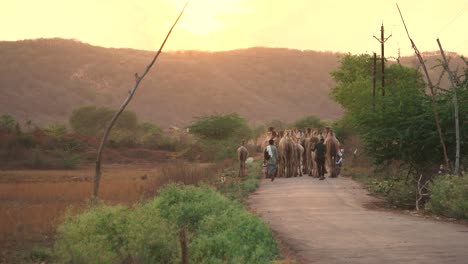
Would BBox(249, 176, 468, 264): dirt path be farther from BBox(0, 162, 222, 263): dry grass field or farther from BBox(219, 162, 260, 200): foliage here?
BBox(0, 162, 222, 263): dry grass field

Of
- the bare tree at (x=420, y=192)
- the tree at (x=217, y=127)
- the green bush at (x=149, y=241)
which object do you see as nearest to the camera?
the green bush at (x=149, y=241)

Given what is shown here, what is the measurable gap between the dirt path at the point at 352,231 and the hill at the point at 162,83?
8640 cm

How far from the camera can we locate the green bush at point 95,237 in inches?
482

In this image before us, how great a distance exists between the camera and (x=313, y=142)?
3703cm

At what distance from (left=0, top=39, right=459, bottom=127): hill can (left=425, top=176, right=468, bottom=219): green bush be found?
295 feet

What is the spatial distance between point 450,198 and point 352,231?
15.3ft

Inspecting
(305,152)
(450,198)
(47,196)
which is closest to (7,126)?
(305,152)

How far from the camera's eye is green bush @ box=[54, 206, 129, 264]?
1223 centimetres

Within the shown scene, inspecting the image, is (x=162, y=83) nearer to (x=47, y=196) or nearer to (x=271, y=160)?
(x=271, y=160)

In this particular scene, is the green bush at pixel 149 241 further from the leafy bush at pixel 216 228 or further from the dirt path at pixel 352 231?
the dirt path at pixel 352 231

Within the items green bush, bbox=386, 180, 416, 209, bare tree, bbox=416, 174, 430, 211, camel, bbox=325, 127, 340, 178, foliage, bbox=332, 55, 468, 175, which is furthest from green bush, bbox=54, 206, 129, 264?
camel, bbox=325, 127, 340, 178

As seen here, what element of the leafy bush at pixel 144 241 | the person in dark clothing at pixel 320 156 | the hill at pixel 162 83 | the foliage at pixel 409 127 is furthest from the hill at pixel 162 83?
the leafy bush at pixel 144 241

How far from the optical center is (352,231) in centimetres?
1731

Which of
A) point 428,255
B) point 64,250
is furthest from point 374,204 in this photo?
point 64,250
